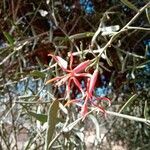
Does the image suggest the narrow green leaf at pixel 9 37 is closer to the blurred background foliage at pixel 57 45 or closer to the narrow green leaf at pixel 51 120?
the blurred background foliage at pixel 57 45

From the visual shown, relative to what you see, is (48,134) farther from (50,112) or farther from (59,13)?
(59,13)

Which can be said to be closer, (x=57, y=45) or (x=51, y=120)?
(x=51, y=120)

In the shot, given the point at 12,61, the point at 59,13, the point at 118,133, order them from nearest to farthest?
the point at 12,61, the point at 59,13, the point at 118,133

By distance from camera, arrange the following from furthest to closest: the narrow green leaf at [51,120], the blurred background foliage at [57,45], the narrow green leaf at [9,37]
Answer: the blurred background foliage at [57,45] < the narrow green leaf at [9,37] < the narrow green leaf at [51,120]

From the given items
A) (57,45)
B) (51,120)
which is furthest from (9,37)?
(51,120)

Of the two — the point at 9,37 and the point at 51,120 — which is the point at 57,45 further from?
the point at 51,120

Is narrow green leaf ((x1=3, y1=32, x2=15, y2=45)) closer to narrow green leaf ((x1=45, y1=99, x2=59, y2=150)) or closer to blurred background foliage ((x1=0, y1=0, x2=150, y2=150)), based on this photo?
blurred background foliage ((x1=0, y1=0, x2=150, y2=150))

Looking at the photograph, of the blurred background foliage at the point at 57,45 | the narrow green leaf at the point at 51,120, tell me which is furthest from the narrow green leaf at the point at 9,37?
the narrow green leaf at the point at 51,120

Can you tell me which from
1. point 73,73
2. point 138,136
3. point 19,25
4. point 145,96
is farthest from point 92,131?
point 73,73

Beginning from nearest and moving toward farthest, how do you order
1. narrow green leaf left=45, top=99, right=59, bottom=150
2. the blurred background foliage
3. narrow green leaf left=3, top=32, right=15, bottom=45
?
narrow green leaf left=45, top=99, right=59, bottom=150, narrow green leaf left=3, top=32, right=15, bottom=45, the blurred background foliage

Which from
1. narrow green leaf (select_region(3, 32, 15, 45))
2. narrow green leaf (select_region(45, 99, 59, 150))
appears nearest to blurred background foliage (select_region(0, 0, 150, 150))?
narrow green leaf (select_region(3, 32, 15, 45))

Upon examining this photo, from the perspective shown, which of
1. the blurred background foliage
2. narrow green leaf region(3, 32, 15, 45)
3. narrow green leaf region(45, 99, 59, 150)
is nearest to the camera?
narrow green leaf region(45, 99, 59, 150)
